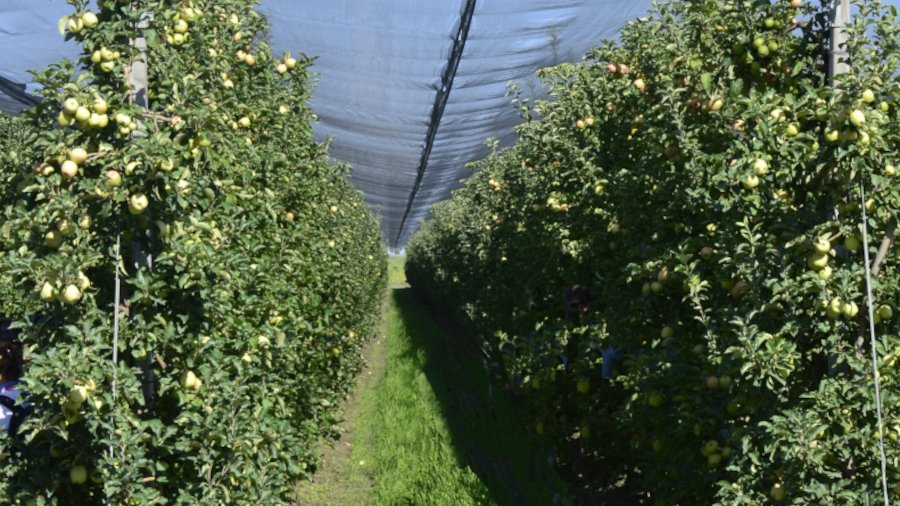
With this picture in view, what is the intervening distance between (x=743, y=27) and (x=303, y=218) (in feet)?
12.6

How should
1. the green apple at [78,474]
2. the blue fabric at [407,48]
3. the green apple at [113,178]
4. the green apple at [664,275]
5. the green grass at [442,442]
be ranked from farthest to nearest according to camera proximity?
the blue fabric at [407,48], the green grass at [442,442], the green apple at [664,275], the green apple at [78,474], the green apple at [113,178]

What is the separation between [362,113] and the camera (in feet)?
46.6

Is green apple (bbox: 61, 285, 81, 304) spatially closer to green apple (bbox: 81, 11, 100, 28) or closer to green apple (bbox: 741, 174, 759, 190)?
green apple (bbox: 81, 11, 100, 28)

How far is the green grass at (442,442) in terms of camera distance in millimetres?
6965

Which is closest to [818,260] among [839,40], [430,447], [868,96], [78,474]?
[868,96]

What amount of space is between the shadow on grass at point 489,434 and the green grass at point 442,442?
1 cm

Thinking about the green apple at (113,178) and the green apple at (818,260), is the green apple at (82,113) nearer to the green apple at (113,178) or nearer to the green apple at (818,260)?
the green apple at (113,178)

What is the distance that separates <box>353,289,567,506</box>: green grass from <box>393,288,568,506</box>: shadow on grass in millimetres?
11

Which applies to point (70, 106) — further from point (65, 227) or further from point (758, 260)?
point (758, 260)

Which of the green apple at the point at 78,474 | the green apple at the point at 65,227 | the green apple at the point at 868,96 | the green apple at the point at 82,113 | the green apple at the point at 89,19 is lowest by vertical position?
the green apple at the point at 78,474

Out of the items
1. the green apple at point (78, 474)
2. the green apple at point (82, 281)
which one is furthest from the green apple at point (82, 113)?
the green apple at point (78, 474)

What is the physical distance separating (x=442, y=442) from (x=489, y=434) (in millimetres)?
2271

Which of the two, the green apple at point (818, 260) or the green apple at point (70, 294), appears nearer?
the green apple at point (70, 294)

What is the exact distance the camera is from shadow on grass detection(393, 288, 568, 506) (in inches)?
316
